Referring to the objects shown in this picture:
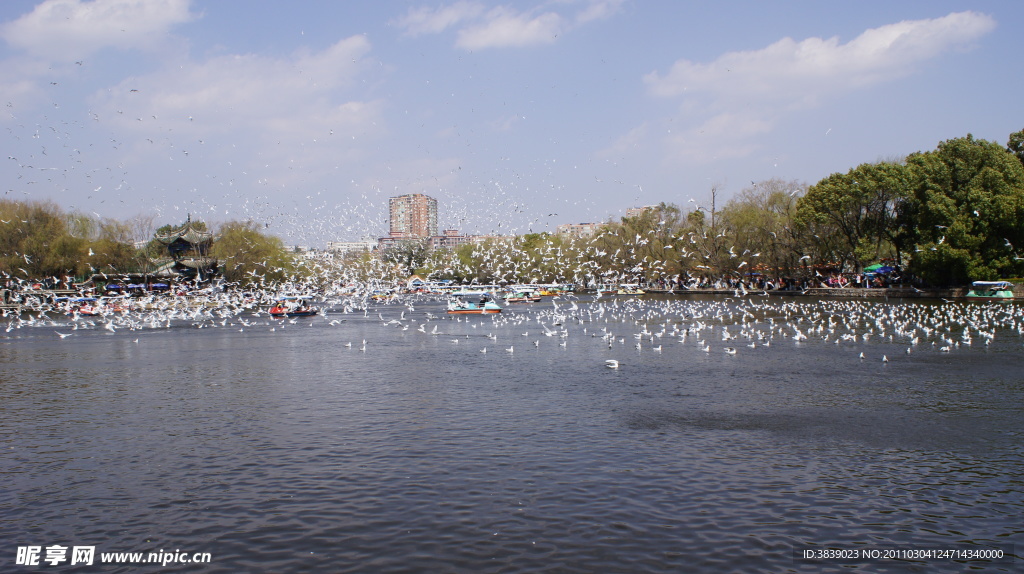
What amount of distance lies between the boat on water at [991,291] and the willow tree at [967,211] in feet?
2.49

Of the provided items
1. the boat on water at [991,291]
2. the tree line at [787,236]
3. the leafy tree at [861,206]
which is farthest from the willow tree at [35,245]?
the boat on water at [991,291]

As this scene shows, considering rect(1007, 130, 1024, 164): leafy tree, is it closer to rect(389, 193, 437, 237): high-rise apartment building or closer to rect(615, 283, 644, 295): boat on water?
rect(615, 283, 644, 295): boat on water

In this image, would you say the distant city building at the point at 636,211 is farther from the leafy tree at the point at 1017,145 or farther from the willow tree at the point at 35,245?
the willow tree at the point at 35,245

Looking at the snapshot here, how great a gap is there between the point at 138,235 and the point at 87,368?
6563 centimetres

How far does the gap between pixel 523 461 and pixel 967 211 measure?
2317 inches

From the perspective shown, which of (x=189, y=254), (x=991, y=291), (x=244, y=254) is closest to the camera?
(x=991, y=291)

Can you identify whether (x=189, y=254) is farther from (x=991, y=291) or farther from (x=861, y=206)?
(x=991, y=291)


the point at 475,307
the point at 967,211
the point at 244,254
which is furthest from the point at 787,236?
the point at 244,254

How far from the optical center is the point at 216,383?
2384 centimetres

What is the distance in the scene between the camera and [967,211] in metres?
58.6

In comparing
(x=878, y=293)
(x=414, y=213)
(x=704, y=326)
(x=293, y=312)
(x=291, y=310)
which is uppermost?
(x=414, y=213)

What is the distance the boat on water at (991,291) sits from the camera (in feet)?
187

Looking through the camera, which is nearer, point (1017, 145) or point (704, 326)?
point (704, 326)
